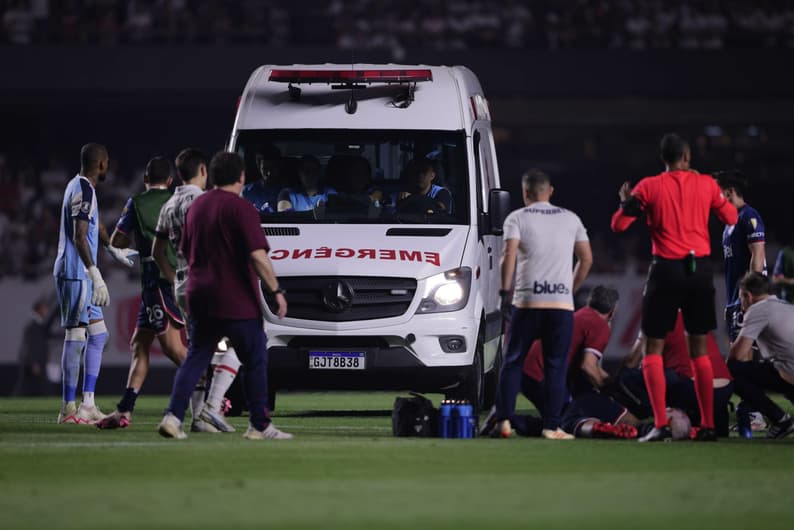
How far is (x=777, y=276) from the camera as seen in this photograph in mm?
17938

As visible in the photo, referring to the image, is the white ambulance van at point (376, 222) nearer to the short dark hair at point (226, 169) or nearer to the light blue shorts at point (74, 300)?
the light blue shorts at point (74, 300)

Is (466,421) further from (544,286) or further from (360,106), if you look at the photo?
(360,106)

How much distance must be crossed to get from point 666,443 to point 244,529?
4795 mm

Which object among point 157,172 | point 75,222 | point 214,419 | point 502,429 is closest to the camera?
point 502,429

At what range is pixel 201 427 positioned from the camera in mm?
11742

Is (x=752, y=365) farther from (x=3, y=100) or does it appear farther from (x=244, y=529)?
(x=3, y=100)

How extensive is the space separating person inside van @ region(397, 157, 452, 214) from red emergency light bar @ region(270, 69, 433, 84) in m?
0.76

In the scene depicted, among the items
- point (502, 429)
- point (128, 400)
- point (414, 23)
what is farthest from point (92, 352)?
point (414, 23)

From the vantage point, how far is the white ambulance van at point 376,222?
41.6ft

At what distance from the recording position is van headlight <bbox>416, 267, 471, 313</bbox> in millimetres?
12711

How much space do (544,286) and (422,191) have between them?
2.44 metres

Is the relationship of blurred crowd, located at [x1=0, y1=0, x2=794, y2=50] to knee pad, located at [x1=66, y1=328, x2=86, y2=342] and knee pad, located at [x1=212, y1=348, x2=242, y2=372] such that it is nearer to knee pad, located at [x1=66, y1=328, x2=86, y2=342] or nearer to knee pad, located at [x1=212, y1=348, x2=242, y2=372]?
knee pad, located at [x1=66, y1=328, x2=86, y2=342]

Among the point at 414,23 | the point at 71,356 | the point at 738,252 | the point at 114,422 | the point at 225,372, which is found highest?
Answer: the point at 414,23

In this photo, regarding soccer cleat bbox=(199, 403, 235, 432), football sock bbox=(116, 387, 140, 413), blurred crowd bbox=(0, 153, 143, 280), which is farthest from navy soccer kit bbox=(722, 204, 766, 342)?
blurred crowd bbox=(0, 153, 143, 280)
